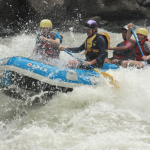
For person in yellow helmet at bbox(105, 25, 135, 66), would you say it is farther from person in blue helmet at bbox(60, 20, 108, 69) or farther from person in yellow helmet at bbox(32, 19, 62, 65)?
person in yellow helmet at bbox(32, 19, 62, 65)

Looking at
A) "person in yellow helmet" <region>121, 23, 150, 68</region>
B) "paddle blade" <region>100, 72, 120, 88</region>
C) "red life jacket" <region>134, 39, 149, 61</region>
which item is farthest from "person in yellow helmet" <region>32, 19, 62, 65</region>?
"red life jacket" <region>134, 39, 149, 61</region>

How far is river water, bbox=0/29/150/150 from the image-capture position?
106 inches

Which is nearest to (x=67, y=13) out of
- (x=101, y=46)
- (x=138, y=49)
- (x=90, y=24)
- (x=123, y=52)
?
(x=123, y=52)

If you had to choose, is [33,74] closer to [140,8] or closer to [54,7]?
[54,7]

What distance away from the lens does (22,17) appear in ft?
35.8

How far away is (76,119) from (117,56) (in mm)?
2427

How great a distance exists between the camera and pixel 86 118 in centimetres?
332

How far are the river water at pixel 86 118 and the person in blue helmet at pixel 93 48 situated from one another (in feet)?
1.36

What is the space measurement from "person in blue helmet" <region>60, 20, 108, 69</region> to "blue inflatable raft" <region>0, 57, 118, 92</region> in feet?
1.24

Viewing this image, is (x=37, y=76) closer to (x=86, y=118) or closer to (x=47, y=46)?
(x=47, y=46)

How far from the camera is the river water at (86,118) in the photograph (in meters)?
2.69

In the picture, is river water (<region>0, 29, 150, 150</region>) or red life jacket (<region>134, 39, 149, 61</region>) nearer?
river water (<region>0, 29, 150, 150</region>)

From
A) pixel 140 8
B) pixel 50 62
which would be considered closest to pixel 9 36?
pixel 50 62

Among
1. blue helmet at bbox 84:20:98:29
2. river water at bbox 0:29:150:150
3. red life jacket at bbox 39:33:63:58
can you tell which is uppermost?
blue helmet at bbox 84:20:98:29
